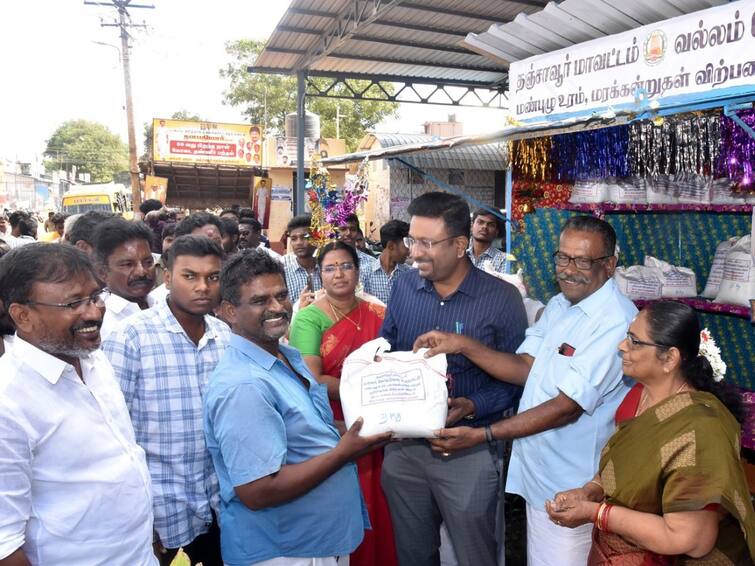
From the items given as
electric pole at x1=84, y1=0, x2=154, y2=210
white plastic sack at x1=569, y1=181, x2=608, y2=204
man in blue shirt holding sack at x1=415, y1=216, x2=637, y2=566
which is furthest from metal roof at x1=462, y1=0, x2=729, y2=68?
electric pole at x1=84, y1=0, x2=154, y2=210

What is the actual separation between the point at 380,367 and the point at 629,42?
275cm

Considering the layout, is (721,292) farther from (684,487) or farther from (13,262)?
(13,262)

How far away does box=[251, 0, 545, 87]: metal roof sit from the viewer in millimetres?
6730

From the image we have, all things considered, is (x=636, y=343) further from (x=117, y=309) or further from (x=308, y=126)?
(x=308, y=126)

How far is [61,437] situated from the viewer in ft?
5.16

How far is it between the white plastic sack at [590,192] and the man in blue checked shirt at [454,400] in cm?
223

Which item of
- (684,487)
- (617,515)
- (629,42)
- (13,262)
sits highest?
(629,42)

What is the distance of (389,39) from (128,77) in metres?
12.5

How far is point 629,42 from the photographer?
372 centimetres

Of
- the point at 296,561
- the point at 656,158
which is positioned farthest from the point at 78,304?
the point at 656,158

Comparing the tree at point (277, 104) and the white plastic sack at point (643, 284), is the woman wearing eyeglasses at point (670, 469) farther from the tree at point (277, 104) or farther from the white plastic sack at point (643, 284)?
the tree at point (277, 104)

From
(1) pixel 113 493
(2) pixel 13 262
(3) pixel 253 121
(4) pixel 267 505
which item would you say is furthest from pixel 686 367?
(3) pixel 253 121

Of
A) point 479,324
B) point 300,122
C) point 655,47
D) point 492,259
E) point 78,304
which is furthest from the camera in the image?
point 300,122

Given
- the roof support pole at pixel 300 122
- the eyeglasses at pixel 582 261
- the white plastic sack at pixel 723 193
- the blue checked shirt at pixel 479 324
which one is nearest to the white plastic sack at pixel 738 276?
the white plastic sack at pixel 723 193
